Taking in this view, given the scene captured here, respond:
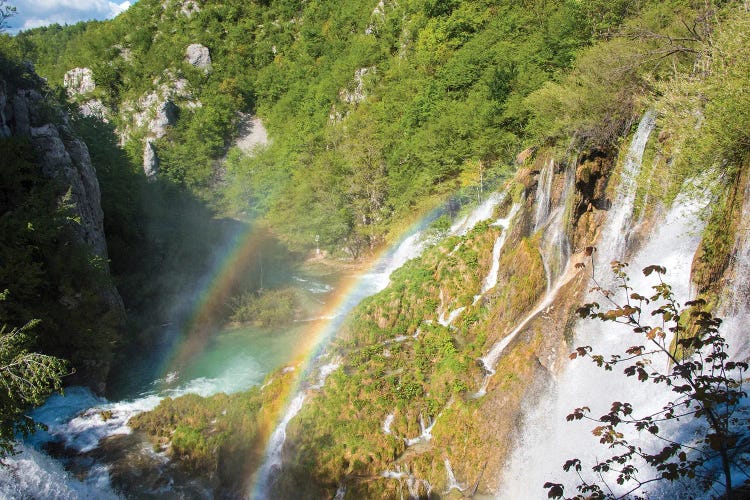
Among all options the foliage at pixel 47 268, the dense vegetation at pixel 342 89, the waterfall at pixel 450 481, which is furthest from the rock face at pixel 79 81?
the waterfall at pixel 450 481

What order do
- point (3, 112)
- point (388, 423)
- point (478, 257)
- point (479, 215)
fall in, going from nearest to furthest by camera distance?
point (388, 423)
point (478, 257)
point (3, 112)
point (479, 215)

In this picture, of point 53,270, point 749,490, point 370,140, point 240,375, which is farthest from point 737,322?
point 370,140

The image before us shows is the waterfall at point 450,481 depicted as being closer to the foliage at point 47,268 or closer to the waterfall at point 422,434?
the waterfall at point 422,434

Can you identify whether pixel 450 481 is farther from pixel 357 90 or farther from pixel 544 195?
pixel 357 90

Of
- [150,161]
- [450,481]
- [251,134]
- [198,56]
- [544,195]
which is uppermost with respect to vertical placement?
[198,56]

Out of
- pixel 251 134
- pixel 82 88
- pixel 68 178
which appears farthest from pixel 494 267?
pixel 82 88
